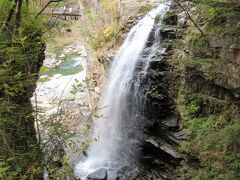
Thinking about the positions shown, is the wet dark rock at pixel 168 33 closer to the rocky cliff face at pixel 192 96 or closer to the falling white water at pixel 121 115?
the rocky cliff face at pixel 192 96

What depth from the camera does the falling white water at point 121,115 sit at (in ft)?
30.7

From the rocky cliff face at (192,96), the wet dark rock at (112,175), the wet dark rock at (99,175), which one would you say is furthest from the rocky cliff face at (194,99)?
the wet dark rock at (99,175)

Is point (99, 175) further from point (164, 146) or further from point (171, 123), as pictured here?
point (171, 123)

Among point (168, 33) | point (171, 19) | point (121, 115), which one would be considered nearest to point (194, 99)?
point (168, 33)

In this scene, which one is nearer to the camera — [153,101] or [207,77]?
[207,77]

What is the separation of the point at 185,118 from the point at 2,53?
195 inches

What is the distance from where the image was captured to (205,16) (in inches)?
270

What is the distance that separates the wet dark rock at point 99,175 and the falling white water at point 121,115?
313 millimetres

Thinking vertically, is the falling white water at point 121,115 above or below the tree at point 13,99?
below

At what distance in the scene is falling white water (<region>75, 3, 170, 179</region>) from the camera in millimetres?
9367

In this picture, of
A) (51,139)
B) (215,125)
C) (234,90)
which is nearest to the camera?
(51,139)

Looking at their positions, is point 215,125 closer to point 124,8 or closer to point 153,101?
point 153,101

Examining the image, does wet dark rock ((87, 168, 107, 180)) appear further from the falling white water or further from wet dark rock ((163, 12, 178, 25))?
wet dark rock ((163, 12, 178, 25))

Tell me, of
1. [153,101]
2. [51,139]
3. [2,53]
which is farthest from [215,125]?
[2,53]
